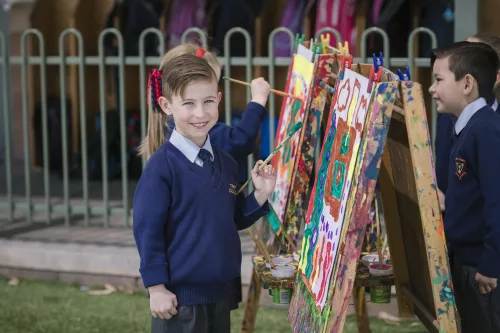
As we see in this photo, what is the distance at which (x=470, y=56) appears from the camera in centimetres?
375

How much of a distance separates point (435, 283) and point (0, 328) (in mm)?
3104

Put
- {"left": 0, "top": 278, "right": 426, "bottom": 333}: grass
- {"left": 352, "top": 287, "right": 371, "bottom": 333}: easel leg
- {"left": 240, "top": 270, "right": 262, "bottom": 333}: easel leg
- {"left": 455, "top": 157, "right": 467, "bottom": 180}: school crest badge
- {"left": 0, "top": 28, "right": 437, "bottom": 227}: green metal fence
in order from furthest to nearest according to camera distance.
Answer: {"left": 0, "top": 28, "right": 437, "bottom": 227}: green metal fence
{"left": 0, "top": 278, "right": 426, "bottom": 333}: grass
{"left": 352, "top": 287, "right": 371, "bottom": 333}: easel leg
{"left": 240, "top": 270, "right": 262, "bottom": 333}: easel leg
{"left": 455, "top": 157, "right": 467, "bottom": 180}: school crest badge

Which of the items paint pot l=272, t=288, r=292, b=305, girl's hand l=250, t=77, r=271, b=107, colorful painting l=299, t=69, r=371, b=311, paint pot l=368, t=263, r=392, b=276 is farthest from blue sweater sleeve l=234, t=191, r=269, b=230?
girl's hand l=250, t=77, r=271, b=107

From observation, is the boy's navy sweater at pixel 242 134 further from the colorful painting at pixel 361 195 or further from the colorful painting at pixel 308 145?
the colorful painting at pixel 361 195

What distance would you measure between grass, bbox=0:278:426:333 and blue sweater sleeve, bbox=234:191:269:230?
1891 mm

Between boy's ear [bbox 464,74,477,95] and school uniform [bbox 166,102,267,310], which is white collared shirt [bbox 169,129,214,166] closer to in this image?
school uniform [bbox 166,102,267,310]

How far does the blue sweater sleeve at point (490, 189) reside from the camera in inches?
140

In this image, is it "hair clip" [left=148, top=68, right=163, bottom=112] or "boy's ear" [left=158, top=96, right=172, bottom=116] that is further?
"hair clip" [left=148, top=68, right=163, bottom=112]

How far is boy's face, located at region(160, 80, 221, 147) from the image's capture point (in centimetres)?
341

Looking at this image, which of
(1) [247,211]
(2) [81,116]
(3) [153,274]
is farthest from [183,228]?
(2) [81,116]

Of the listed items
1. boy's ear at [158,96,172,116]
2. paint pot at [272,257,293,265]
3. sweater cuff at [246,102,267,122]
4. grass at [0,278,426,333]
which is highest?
boy's ear at [158,96,172,116]

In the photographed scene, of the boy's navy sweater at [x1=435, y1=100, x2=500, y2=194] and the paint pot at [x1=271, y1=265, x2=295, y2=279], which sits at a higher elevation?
the boy's navy sweater at [x1=435, y1=100, x2=500, y2=194]

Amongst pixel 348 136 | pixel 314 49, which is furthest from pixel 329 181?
pixel 314 49

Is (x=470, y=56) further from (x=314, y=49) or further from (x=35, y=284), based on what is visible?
(x=35, y=284)
